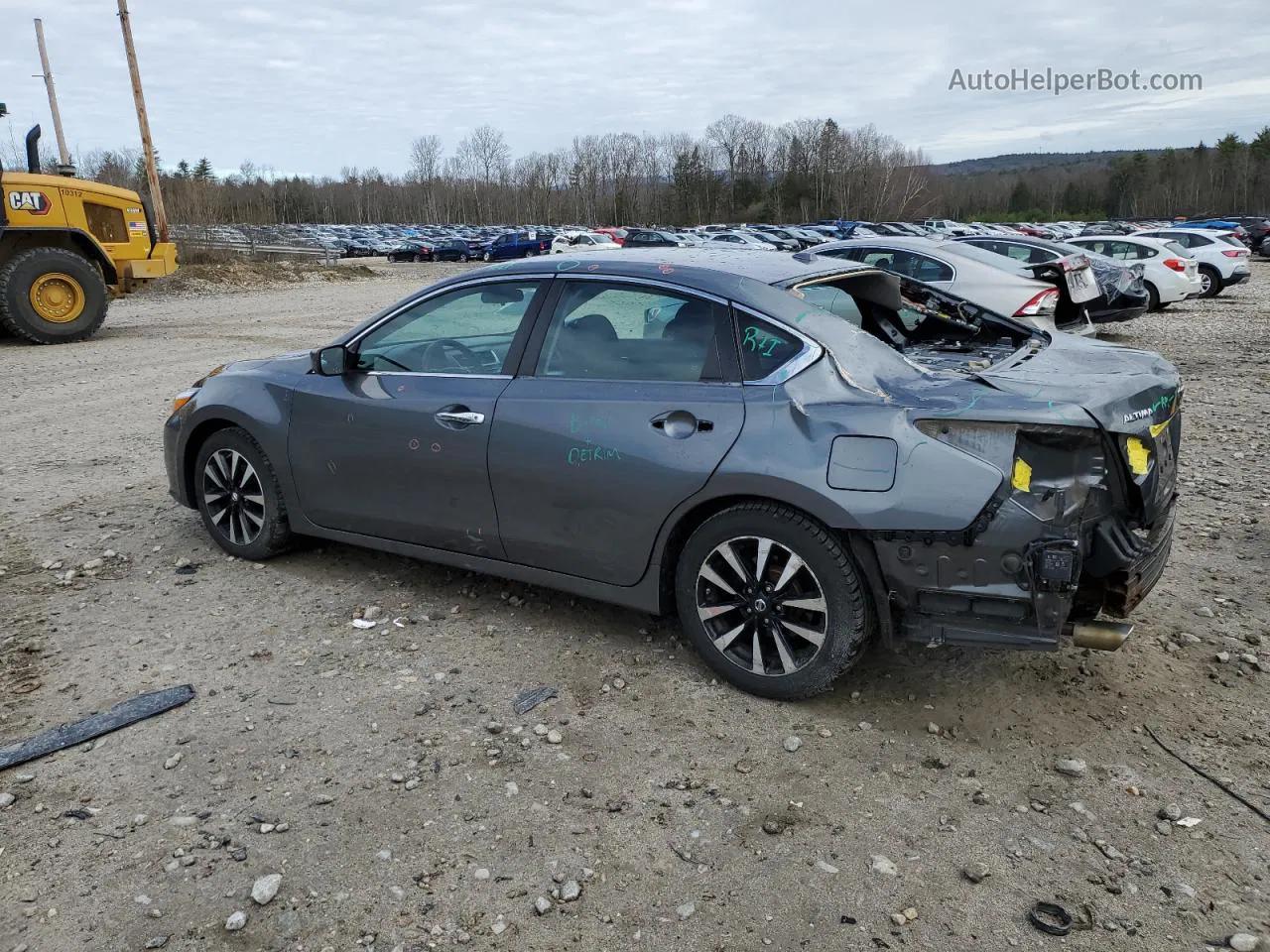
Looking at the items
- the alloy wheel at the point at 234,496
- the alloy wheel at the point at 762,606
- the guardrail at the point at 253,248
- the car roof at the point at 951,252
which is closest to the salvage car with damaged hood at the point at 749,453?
the alloy wheel at the point at 762,606

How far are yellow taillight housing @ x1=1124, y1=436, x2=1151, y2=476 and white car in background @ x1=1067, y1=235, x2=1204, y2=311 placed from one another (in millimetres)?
17452

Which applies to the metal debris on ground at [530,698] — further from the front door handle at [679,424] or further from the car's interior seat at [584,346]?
the car's interior seat at [584,346]

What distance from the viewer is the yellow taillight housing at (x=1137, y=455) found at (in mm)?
3418

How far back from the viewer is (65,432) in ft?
28.7

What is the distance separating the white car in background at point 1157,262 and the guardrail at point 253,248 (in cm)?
2782

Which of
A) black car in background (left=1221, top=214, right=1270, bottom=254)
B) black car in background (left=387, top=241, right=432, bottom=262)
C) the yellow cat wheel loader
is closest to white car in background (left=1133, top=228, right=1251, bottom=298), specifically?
the yellow cat wheel loader

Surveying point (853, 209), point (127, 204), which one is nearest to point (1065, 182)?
point (853, 209)

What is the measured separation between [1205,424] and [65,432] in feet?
32.8

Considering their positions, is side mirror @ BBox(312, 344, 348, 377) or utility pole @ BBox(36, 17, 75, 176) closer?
side mirror @ BBox(312, 344, 348, 377)

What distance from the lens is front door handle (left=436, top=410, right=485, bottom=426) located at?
14.0 feet

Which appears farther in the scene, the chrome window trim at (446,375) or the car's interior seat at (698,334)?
the chrome window trim at (446,375)

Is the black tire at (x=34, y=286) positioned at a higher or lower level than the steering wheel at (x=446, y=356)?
lower

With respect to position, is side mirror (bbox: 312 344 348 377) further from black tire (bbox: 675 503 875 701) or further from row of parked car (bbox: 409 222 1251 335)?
black tire (bbox: 675 503 875 701)

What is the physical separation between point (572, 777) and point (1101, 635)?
1.89 m
